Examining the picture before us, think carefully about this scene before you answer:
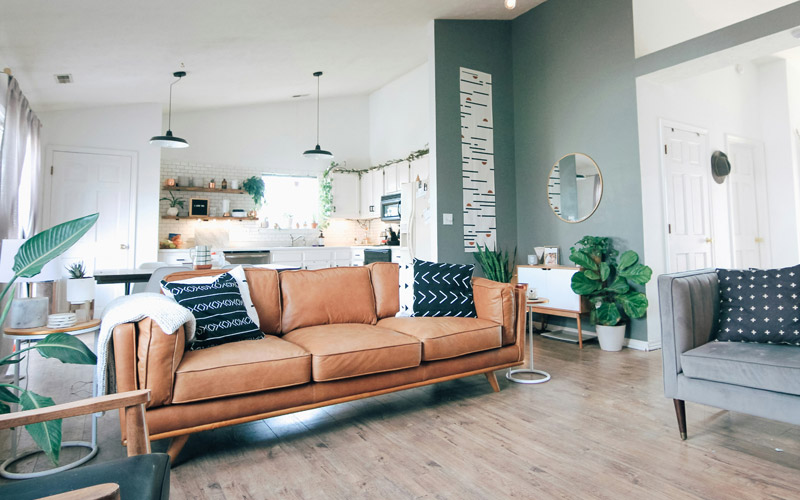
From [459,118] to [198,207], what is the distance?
433 centimetres

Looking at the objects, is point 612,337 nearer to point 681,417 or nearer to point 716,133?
point 681,417

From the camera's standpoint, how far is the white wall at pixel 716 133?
A: 4309 millimetres

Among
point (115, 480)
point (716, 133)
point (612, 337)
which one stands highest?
point (716, 133)

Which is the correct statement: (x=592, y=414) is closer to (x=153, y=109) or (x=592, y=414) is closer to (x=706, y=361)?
(x=706, y=361)

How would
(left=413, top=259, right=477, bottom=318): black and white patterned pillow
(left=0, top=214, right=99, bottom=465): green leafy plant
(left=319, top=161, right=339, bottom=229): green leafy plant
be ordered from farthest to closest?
(left=319, top=161, right=339, bottom=229): green leafy plant, (left=413, top=259, right=477, bottom=318): black and white patterned pillow, (left=0, top=214, right=99, bottom=465): green leafy plant

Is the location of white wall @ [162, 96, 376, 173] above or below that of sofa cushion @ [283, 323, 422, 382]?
above

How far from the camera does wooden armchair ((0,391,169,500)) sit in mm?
1047

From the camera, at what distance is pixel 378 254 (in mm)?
7070

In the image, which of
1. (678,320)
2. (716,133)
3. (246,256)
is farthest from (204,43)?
(716,133)

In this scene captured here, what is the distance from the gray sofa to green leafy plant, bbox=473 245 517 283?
2628 mm

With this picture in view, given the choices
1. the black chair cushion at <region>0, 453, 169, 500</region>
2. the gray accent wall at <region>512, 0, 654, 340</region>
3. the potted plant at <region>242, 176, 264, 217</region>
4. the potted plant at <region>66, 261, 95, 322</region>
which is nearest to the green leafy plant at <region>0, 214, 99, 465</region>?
the black chair cushion at <region>0, 453, 169, 500</region>

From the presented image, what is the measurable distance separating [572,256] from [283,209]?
→ 5.22 meters

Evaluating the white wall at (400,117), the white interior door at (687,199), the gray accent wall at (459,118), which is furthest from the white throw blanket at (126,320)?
the white wall at (400,117)

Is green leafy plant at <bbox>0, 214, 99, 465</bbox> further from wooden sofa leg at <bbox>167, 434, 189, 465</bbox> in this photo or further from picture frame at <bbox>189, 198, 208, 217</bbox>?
picture frame at <bbox>189, 198, 208, 217</bbox>
